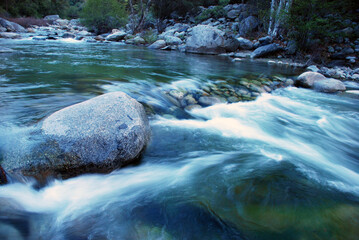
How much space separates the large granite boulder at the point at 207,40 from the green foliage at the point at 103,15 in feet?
58.2

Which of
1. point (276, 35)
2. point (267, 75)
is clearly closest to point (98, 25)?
point (276, 35)

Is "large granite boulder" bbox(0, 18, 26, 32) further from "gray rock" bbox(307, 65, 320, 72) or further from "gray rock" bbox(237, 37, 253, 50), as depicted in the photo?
"gray rock" bbox(307, 65, 320, 72)

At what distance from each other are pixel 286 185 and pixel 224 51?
13.5 meters

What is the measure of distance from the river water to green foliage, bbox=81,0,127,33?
2621 centimetres

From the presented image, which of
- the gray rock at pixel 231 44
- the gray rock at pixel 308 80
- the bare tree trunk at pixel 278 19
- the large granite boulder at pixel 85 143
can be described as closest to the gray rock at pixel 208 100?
the large granite boulder at pixel 85 143

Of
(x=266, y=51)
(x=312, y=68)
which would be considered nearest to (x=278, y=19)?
(x=266, y=51)

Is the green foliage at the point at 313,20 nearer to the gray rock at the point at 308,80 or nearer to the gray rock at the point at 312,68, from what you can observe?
the gray rock at the point at 312,68

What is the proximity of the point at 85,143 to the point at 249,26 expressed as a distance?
18177 mm

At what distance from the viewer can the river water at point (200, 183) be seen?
6.33 feet

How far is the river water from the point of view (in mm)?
1929

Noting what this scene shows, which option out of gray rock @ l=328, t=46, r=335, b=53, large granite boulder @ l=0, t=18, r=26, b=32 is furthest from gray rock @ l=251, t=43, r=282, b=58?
large granite boulder @ l=0, t=18, r=26, b=32

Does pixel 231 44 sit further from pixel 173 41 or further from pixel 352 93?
pixel 352 93

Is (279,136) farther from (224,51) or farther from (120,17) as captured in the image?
(120,17)

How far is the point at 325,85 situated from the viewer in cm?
714
